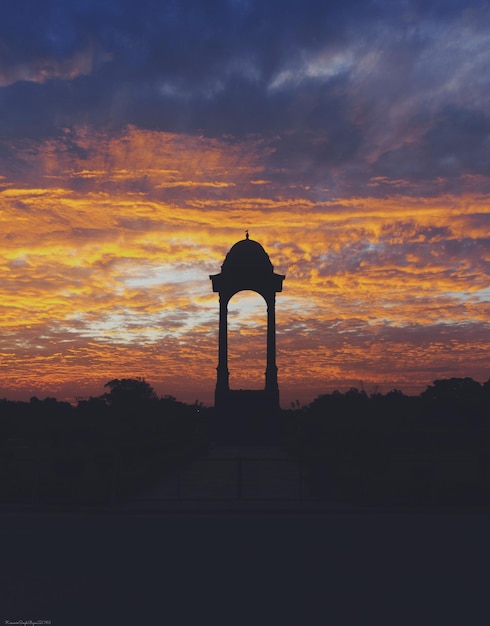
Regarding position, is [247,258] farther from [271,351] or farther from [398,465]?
[398,465]

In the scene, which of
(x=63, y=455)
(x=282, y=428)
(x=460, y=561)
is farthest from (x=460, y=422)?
(x=460, y=561)

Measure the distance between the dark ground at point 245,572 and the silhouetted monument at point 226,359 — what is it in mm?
39818

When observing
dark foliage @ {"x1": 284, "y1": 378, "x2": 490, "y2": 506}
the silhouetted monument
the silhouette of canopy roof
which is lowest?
dark foliage @ {"x1": 284, "y1": 378, "x2": 490, "y2": 506}

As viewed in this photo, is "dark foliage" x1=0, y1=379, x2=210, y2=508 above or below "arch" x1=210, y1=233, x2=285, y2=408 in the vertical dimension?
below

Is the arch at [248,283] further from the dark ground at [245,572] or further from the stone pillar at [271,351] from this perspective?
the dark ground at [245,572]

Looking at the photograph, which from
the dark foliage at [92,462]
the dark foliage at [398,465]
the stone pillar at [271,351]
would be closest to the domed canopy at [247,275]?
the stone pillar at [271,351]

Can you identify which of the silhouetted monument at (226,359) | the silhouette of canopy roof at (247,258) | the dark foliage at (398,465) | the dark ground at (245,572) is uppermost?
the silhouette of canopy roof at (247,258)

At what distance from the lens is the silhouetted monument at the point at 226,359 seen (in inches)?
2264

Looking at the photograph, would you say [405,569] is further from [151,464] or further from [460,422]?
[460,422]

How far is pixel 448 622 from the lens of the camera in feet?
29.5

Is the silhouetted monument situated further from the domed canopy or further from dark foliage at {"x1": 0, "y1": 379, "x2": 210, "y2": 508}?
dark foliage at {"x1": 0, "y1": 379, "x2": 210, "y2": 508}

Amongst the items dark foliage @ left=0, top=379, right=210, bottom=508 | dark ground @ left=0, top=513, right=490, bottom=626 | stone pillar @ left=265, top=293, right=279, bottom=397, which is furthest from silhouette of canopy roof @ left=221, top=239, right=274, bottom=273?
dark ground @ left=0, top=513, right=490, bottom=626

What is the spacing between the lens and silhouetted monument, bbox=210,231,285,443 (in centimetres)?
5750

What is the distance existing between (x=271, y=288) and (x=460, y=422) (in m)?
19.6
